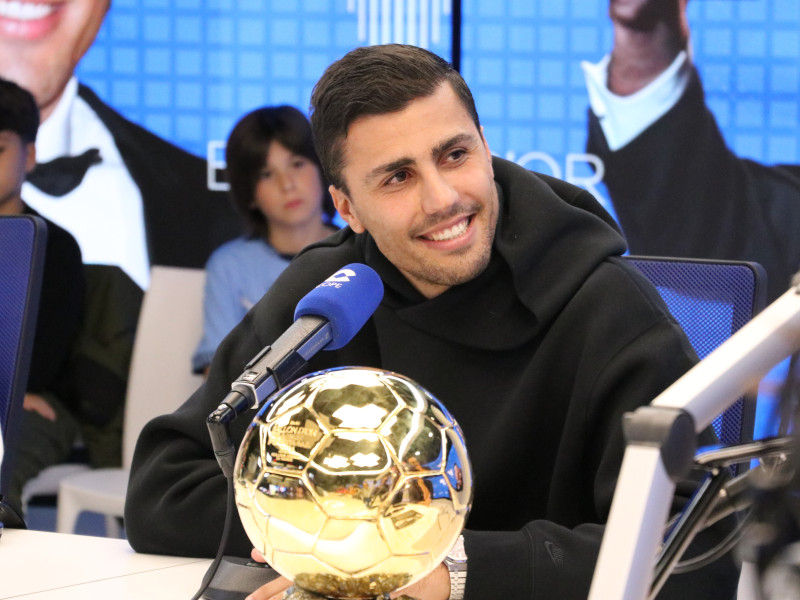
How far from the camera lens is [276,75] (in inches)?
148

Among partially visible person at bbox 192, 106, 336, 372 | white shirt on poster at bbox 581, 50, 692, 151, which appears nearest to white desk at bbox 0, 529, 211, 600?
partially visible person at bbox 192, 106, 336, 372

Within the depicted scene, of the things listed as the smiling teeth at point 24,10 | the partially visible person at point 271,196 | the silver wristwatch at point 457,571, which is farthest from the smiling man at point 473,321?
the smiling teeth at point 24,10

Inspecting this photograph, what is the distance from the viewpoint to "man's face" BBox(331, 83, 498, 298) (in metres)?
1.34

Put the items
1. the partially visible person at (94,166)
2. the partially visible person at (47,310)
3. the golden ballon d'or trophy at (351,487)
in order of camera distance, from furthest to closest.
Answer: the partially visible person at (94,166) → the partially visible person at (47,310) → the golden ballon d'or trophy at (351,487)

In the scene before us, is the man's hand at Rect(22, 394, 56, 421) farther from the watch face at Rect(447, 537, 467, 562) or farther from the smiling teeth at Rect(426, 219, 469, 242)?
the watch face at Rect(447, 537, 467, 562)

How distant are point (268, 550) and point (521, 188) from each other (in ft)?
2.61

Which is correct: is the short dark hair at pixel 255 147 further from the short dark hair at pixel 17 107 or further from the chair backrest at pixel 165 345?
the short dark hair at pixel 17 107

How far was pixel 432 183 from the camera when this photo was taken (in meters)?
1.34

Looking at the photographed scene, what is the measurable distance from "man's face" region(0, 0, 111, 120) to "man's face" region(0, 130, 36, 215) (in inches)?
Result: 5.8

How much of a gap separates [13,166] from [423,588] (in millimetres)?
3439

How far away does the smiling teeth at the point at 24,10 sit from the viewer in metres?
3.87

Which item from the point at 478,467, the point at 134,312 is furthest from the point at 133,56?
the point at 478,467

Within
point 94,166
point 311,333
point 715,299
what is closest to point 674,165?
point 715,299

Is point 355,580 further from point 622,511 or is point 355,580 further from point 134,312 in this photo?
point 134,312
